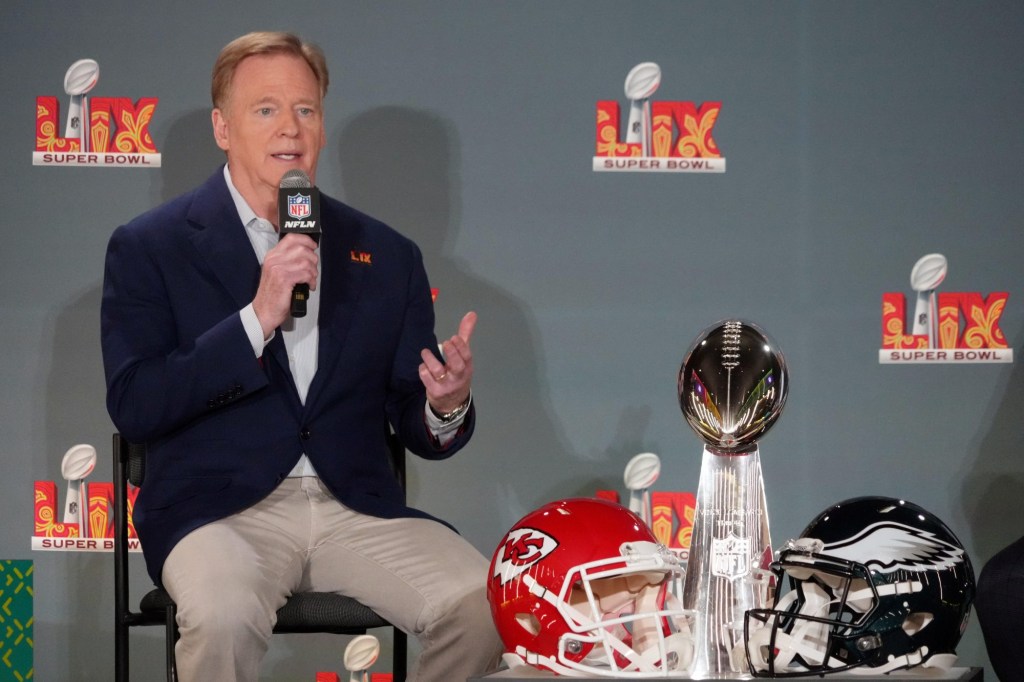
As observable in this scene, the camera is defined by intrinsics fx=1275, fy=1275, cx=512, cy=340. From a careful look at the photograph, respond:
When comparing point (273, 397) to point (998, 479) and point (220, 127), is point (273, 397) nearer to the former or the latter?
point (220, 127)

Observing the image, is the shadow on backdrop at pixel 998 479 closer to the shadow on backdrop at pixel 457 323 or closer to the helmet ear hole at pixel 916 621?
the shadow on backdrop at pixel 457 323

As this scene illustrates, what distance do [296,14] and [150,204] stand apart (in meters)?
0.71

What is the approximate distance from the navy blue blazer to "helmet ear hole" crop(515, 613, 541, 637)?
96cm

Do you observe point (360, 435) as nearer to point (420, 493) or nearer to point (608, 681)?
point (420, 493)

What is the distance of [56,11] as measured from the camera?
3789mm

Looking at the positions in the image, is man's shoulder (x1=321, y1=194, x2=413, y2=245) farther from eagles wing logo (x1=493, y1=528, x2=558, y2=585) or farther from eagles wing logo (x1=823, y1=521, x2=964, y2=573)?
eagles wing logo (x1=823, y1=521, x2=964, y2=573)

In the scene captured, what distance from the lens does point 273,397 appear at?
110 inches

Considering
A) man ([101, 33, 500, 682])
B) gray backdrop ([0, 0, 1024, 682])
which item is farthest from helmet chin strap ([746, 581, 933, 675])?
gray backdrop ([0, 0, 1024, 682])

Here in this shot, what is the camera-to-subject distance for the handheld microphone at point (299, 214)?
8.42 ft

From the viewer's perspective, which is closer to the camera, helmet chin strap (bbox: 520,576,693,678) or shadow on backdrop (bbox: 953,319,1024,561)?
helmet chin strap (bbox: 520,576,693,678)

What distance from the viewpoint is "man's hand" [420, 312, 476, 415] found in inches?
104

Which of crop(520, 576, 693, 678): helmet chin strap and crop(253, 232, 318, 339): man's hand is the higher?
crop(253, 232, 318, 339): man's hand

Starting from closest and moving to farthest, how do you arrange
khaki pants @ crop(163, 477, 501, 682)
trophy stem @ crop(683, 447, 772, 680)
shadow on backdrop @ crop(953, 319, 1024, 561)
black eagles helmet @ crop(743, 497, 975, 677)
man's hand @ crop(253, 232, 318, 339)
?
1. black eagles helmet @ crop(743, 497, 975, 677)
2. trophy stem @ crop(683, 447, 772, 680)
3. khaki pants @ crop(163, 477, 501, 682)
4. man's hand @ crop(253, 232, 318, 339)
5. shadow on backdrop @ crop(953, 319, 1024, 561)

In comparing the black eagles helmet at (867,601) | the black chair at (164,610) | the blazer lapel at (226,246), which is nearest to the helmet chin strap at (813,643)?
the black eagles helmet at (867,601)
